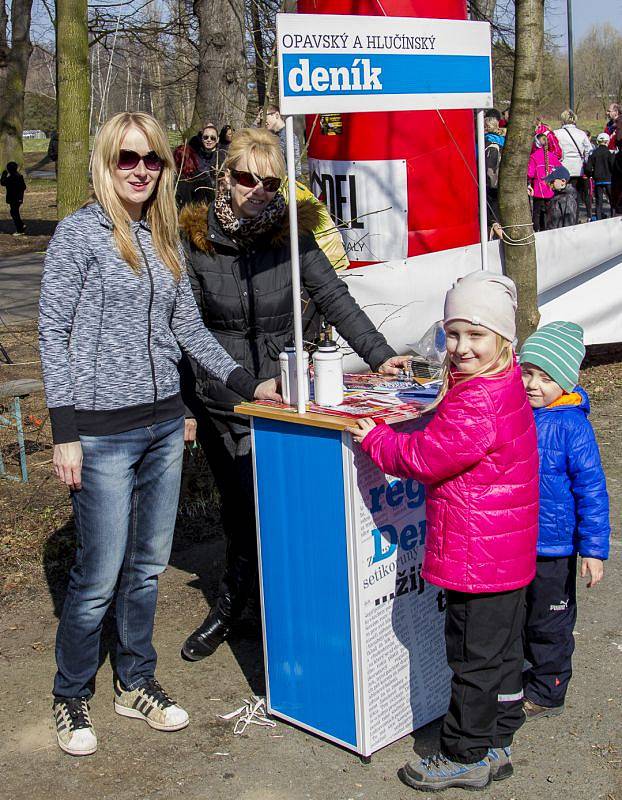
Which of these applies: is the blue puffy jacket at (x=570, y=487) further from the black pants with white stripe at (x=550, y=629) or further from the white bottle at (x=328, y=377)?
the white bottle at (x=328, y=377)

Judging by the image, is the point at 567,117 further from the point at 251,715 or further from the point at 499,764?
the point at 499,764

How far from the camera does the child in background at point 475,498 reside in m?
2.95

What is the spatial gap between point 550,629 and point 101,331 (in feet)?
6.00

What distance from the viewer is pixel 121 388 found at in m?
3.32

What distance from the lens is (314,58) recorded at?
3.18 meters

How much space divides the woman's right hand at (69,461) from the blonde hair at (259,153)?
47.3 inches

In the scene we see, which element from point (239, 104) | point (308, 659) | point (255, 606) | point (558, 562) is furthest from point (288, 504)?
point (239, 104)

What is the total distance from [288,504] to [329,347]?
539mm

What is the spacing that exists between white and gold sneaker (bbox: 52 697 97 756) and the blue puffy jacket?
166 centimetres

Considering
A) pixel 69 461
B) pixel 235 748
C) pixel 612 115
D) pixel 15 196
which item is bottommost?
pixel 235 748

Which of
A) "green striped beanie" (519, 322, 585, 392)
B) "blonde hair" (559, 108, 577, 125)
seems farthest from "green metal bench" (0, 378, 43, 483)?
"blonde hair" (559, 108, 577, 125)

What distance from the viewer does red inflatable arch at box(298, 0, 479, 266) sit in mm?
6594

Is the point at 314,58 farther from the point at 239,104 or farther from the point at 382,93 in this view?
the point at 239,104

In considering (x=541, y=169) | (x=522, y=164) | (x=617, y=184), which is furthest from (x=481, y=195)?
(x=617, y=184)
